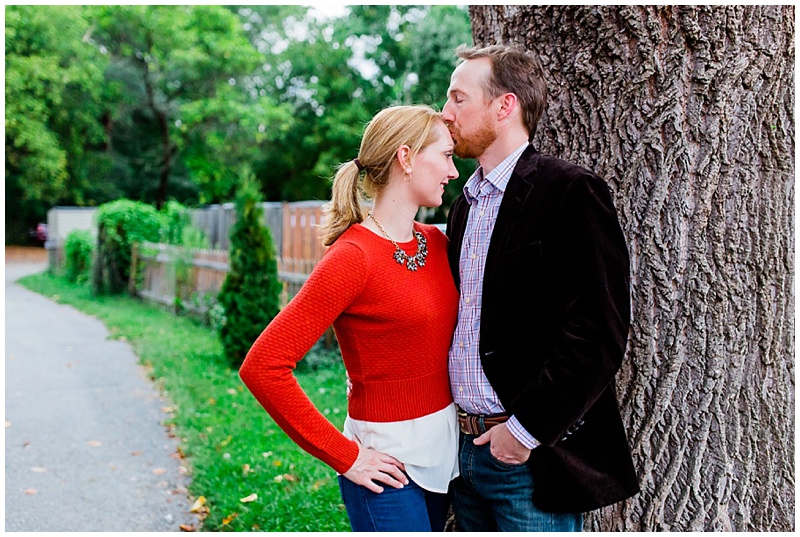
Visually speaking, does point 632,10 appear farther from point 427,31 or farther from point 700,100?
point 427,31

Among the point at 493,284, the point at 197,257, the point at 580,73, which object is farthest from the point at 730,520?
the point at 197,257

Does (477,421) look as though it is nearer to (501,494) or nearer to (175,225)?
(501,494)

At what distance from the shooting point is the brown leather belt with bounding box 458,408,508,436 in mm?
2289

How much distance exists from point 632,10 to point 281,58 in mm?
25926

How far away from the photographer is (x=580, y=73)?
2.71 metres

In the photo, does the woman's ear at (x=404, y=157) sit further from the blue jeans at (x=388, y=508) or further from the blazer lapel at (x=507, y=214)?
the blue jeans at (x=388, y=508)

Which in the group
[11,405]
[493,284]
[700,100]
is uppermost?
[700,100]

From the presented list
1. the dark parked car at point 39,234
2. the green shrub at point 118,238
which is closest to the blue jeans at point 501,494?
the green shrub at point 118,238

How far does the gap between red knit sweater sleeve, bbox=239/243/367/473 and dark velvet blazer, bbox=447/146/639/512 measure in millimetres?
447

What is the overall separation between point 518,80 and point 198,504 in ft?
12.0

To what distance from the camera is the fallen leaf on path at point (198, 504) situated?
15.7 feet

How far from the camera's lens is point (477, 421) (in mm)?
2328

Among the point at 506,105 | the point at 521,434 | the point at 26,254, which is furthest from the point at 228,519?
the point at 26,254

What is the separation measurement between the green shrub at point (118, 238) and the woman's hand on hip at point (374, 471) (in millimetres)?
14266
